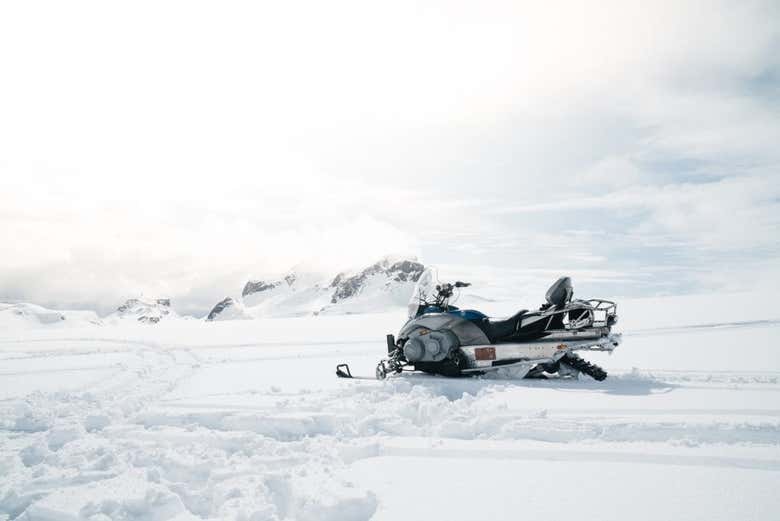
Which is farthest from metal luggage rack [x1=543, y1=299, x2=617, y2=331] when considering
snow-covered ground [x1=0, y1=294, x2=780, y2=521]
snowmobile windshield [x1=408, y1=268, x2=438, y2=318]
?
snowmobile windshield [x1=408, y1=268, x2=438, y2=318]

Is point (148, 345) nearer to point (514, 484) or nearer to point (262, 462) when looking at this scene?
point (262, 462)

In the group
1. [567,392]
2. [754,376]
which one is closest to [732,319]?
[754,376]

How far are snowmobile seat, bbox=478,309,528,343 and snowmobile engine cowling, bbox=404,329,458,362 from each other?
576 millimetres

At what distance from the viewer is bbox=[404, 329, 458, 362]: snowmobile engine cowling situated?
8438 mm

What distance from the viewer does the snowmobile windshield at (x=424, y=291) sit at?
9.02 meters

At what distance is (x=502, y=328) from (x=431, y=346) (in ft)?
4.05

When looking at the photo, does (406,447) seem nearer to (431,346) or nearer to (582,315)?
(431,346)

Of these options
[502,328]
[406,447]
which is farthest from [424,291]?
[406,447]

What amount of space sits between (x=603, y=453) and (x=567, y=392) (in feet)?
8.22

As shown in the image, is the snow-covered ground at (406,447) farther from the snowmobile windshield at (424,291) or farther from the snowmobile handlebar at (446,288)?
the snowmobile handlebar at (446,288)

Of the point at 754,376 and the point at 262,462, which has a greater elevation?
the point at 754,376

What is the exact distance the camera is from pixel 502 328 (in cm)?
830

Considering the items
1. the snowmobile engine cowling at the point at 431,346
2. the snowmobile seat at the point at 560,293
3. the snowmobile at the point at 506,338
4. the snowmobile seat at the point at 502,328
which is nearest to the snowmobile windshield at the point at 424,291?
the snowmobile at the point at 506,338

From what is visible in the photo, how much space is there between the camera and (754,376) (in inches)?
279
